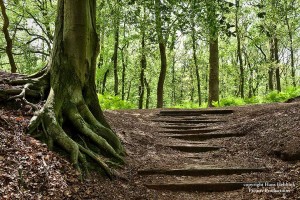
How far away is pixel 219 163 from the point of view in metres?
6.83

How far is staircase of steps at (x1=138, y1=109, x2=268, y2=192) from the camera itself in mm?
5594

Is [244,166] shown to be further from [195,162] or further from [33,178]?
[33,178]

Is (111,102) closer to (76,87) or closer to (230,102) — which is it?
(230,102)

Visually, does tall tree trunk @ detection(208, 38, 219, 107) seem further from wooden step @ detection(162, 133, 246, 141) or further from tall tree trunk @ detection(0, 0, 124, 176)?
tall tree trunk @ detection(0, 0, 124, 176)

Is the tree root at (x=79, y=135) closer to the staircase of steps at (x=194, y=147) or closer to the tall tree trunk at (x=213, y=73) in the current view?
the staircase of steps at (x=194, y=147)

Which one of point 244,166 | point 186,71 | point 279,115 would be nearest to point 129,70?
point 186,71

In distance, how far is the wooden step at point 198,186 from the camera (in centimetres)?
554

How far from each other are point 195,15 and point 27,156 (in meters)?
4.29

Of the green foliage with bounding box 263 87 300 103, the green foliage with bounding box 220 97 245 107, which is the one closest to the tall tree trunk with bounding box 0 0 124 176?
the green foliage with bounding box 220 97 245 107

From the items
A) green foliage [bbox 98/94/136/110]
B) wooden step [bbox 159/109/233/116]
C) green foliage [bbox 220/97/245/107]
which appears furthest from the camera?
green foliage [bbox 220/97/245/107]

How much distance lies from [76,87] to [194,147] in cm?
355

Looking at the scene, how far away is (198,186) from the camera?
561 centimetres

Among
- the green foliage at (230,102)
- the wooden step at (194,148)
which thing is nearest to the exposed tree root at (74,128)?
the wooden step at (194,148)

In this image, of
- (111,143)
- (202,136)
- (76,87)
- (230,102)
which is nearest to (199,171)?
(111,143)
